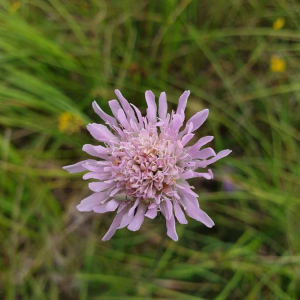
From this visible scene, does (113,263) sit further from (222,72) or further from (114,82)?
(222,72)

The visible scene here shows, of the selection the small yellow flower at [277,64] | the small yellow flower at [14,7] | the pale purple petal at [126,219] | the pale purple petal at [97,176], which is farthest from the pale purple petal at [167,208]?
the small yellow flower at [14,7]

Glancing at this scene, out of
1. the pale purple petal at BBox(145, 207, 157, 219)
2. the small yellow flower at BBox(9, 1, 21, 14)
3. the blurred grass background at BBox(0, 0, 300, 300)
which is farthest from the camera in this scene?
the small yellow flower at BBox(9, 1, 21, 14)

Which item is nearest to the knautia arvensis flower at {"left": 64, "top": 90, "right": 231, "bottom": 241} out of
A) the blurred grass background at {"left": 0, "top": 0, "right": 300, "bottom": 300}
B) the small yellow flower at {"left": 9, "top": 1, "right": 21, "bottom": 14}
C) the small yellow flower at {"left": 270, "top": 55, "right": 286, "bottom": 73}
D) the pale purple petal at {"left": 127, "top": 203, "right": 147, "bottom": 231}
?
the pale purple petal at {"left": 127, "top": 203, "right": 147, "bottom": 231}

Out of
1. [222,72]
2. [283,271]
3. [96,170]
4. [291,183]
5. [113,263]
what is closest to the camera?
[96,170]

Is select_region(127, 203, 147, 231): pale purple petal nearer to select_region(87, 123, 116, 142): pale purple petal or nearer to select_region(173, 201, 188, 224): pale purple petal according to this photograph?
select_region(173, 201, 188, 224): pale purple petal

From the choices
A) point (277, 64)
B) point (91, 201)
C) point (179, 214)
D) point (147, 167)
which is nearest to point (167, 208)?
point (179, 214)

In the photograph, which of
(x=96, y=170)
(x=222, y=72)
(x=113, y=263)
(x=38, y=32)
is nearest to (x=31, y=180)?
(x=113, y=263)
